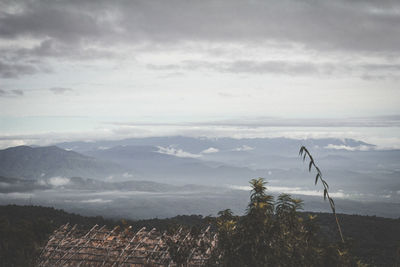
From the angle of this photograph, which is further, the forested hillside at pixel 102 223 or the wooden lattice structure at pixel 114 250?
the wooden lattice structure at pixel 114 250

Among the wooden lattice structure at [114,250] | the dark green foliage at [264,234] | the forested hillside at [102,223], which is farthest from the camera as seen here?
the wooden lattice structure at [114,250]

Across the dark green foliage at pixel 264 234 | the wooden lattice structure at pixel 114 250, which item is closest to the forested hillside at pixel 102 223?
the wooden lattice structure at pixel 114 250

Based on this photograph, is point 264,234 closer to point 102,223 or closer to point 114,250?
point 114,250

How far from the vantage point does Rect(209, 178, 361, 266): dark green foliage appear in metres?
8.92

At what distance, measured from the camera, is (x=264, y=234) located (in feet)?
29.2

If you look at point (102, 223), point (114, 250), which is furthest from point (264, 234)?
point (102, 223)

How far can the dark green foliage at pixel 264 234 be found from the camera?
29.3 ft

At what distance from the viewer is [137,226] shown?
66.3 m

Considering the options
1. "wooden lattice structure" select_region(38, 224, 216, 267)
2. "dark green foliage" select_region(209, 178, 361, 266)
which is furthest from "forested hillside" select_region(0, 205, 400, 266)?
"dark green foliage" select_region(209, 178, 361, 266)

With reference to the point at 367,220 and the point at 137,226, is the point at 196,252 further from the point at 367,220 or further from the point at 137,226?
the point at 367,220

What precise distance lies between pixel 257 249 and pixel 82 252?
10083mm

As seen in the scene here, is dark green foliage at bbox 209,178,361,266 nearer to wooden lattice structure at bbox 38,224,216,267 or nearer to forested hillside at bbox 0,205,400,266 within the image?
forested hillside at bbox 0,205,400,266

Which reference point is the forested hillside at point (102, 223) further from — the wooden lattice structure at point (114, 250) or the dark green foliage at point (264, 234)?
the dark green foliage at point (264, 234)

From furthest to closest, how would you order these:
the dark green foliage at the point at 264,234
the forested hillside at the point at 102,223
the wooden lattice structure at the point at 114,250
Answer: the wooden lattice structure at the point at 114,250 < the forested hillside at the point at 102,223 < the dark green foliage at the point at 264,234
